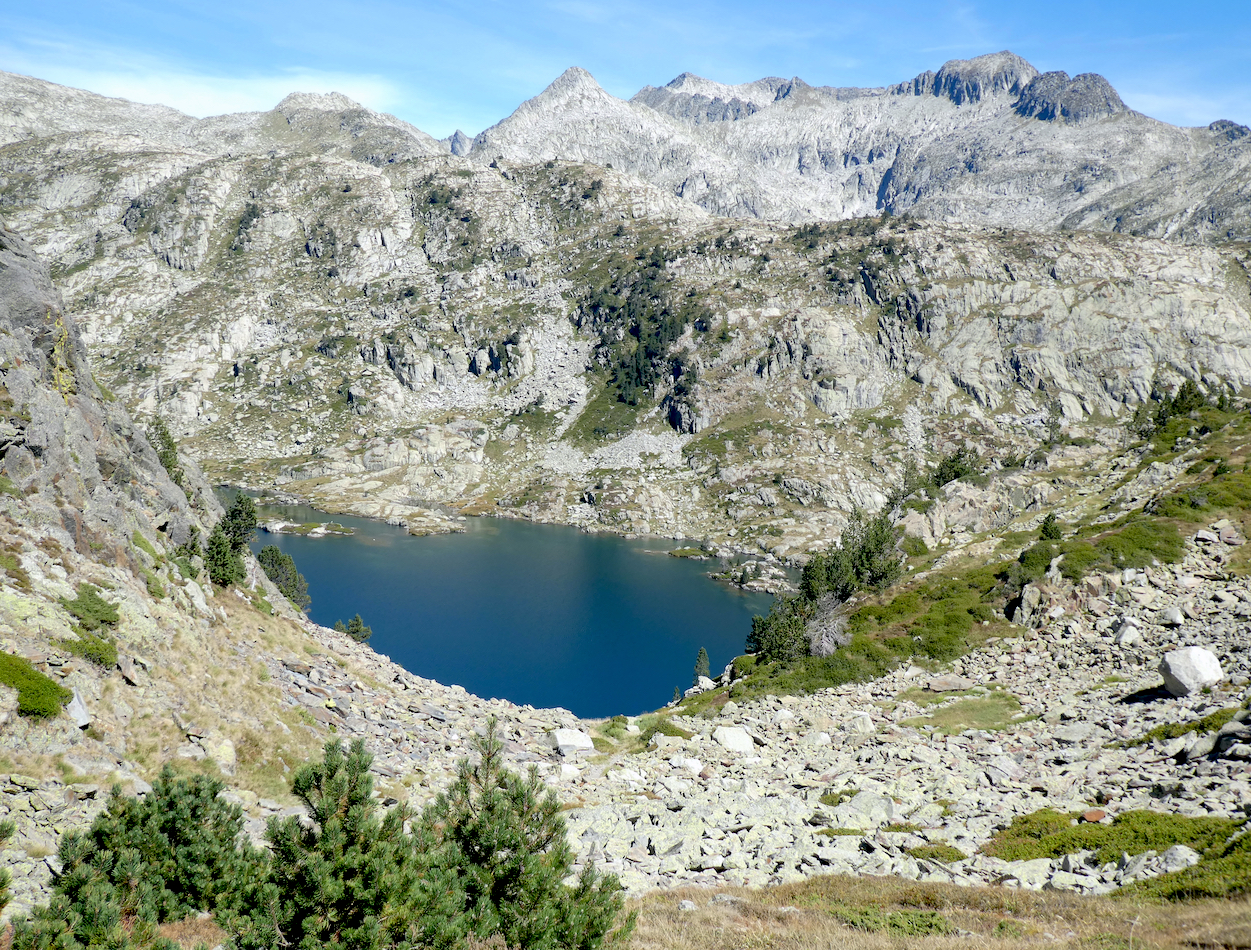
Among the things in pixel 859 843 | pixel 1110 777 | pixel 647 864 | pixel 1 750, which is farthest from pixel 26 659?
pixel 1110 777

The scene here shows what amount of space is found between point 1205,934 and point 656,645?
428 feet

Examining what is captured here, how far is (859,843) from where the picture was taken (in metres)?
25.3

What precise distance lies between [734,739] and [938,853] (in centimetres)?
2073

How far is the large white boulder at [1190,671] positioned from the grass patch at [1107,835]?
16.3m

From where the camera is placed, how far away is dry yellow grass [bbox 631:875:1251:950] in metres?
15.1

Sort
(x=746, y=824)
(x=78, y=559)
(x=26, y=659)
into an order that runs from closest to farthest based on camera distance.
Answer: (x=26, y=659)
(x=746, y=824)
(x=78, y=559)

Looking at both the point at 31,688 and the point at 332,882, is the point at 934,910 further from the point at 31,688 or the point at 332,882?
the point at 31,688

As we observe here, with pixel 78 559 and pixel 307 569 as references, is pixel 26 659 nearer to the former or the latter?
pixel 78 559

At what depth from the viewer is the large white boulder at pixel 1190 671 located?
1383 inches

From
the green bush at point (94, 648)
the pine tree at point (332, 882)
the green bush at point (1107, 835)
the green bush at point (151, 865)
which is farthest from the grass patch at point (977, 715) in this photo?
the green bush at point (94, 648)

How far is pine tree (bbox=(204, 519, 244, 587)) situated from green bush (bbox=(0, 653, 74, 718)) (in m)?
21.7

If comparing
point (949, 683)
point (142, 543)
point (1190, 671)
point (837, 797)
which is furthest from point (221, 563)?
point (1190, 671)

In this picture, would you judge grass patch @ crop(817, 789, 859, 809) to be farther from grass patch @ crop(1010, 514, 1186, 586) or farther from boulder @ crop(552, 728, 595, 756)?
grass patch @ crop(1010, 514, 1186, 586)

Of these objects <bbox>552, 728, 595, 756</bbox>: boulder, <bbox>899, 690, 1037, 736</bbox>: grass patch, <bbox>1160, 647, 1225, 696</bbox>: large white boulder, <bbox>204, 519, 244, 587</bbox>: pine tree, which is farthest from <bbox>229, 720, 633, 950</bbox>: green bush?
<bbox>1160, 647, 1225, 696</bbox>: large white boulder
